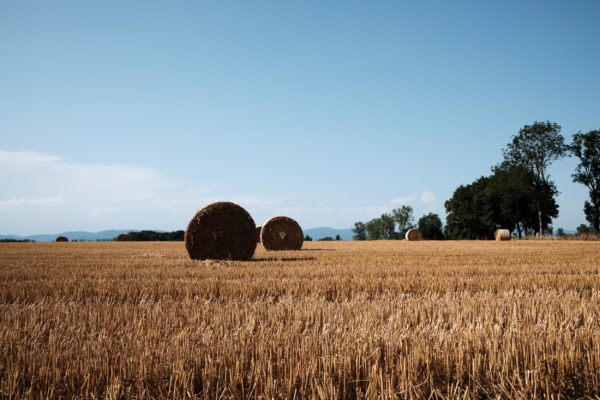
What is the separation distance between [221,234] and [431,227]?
234 ft

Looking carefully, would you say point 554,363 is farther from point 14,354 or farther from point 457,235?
point 457,235

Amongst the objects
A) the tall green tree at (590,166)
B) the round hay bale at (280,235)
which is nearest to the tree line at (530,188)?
the tall green tree at (590,166)

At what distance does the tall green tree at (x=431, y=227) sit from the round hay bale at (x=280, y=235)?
58.7m

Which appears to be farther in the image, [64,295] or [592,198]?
[592,198]

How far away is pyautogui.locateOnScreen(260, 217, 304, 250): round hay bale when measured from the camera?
67.1ft

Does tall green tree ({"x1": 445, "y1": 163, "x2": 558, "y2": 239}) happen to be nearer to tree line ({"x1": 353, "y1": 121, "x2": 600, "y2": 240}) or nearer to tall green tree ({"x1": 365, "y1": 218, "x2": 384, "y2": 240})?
tree line ({"x1": 353, "y1": 121, "x2": 600, "y2": 240})

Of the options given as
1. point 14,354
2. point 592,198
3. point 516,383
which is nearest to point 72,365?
point 14,354

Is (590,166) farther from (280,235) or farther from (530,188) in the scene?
(280,235)

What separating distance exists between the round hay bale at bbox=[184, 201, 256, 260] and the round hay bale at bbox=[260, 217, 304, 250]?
292 inches

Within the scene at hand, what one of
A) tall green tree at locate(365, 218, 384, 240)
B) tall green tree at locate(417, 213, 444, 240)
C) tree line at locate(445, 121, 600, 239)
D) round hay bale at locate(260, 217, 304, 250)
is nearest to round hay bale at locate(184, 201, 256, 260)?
round hay bale at locate(260, 217, 304, 250)

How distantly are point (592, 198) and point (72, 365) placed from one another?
5877cm

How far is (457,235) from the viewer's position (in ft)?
196

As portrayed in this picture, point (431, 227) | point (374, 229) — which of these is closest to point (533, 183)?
point (431, 227)

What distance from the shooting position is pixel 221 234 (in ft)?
40.8
